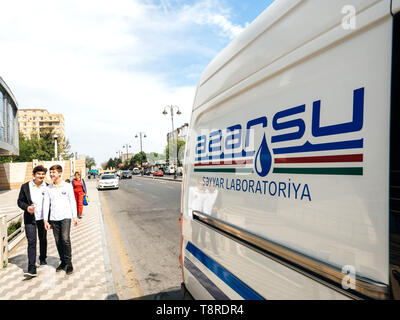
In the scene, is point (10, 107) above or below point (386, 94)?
above

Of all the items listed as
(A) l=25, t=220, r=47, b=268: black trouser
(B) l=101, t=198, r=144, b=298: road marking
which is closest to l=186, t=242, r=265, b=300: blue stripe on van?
(B) l=101, t=198, r=144, b=298: road marking

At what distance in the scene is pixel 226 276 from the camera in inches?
76.8

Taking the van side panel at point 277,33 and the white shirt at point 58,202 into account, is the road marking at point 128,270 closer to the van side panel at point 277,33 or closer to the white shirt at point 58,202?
the white shirt at point 58,202

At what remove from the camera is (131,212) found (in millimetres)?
11234

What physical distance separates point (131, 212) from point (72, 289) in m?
7.30

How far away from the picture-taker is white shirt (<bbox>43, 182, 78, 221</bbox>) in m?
4.60

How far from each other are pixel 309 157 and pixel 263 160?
36 cm

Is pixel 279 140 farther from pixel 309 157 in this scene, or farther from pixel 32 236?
pixel 32 236

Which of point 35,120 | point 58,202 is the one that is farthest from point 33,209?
point 35,120

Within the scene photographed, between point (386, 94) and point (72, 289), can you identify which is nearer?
point (386, 94)

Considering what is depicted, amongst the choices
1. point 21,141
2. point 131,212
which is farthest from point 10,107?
point 131,212

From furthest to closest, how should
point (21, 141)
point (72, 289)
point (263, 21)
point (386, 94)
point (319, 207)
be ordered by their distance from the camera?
1. point (21, 141)
2. point (72, 289)
3. point (263, 21)
4. point (319, 207)
5. point (386, 94)

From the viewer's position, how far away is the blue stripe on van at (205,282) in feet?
6.67
